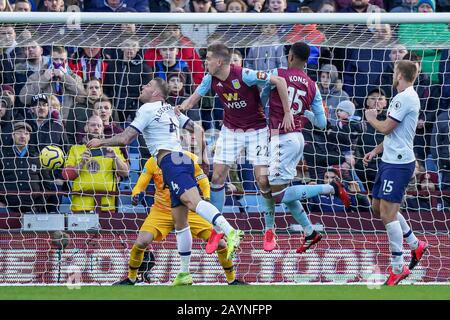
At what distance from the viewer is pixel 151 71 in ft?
47.3

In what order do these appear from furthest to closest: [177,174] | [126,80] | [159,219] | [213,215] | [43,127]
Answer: [126,80] < [43,127] < [159,219] < [177,174] < [213,215]

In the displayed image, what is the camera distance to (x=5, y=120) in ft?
46.3

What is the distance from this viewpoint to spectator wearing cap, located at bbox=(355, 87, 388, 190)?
14141mm

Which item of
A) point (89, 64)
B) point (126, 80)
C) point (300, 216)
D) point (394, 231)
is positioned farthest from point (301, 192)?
point (89, 64)

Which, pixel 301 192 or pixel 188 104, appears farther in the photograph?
pixel 301 192

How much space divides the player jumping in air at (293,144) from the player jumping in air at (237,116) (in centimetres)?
11

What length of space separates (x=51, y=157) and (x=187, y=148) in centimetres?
189

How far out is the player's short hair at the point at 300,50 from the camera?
12.5 m

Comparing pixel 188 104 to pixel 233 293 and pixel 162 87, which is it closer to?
pixel 162 87

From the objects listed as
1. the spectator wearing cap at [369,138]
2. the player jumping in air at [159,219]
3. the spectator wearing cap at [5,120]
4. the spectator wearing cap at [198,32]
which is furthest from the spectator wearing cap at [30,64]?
the spectator wearing cap at [369,138]

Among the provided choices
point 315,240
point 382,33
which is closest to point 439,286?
point 315,240

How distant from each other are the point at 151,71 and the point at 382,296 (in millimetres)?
5212

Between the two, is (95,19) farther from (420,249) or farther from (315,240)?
(420,249)

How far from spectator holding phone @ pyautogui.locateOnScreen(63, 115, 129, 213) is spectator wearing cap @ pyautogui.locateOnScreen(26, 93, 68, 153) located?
268mm
